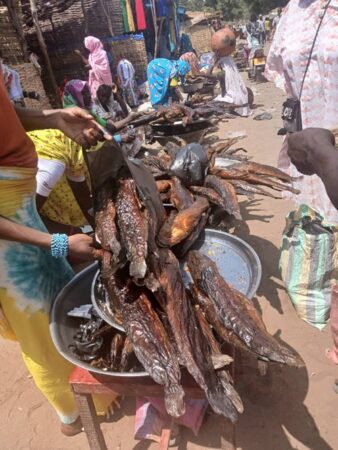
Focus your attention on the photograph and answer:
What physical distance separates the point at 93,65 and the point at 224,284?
9701 millimetres

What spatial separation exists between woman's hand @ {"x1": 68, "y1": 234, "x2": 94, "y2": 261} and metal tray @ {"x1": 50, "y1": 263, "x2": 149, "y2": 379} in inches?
14.0

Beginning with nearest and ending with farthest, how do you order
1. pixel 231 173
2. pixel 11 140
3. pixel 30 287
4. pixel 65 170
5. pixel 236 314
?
pixel 236 314 → pixel 11 140 → pixel 30 287 → pixel 65 170 → pixel 231 173

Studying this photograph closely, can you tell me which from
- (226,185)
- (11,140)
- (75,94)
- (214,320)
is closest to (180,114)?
(226,185)

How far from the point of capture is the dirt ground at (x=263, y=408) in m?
2.31

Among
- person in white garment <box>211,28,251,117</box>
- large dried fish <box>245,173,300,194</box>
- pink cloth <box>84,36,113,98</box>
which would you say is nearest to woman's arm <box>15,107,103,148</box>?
large dried fish <box>245,173,300,194</box>

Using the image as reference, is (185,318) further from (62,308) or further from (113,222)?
(62,308)

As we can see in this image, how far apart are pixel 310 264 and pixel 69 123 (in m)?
2.17

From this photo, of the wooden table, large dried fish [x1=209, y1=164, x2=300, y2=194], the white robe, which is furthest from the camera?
the white robe

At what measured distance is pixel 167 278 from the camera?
5.04ft

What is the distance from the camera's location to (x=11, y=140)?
1.75 meters

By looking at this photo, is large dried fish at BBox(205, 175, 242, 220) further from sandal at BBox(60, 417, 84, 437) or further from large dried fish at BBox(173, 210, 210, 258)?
sandal at BBox(60, 417, 84, 437)

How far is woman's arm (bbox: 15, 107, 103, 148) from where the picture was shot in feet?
6.17

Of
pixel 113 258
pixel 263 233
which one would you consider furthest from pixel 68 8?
pixel 113 258

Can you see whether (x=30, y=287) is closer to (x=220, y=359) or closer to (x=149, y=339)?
(x=149, y=339)
